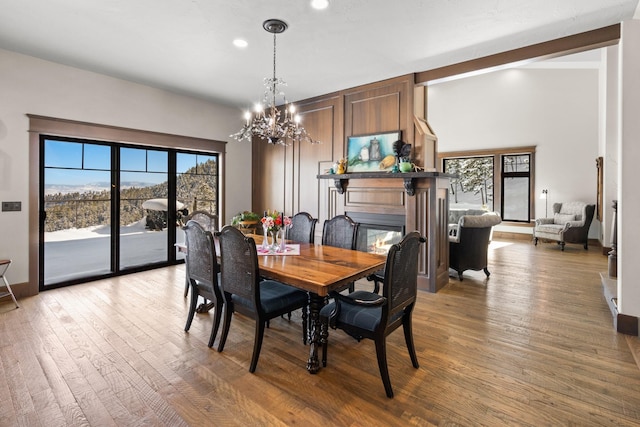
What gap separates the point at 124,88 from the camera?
4539mm

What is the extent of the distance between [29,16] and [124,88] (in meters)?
1.64

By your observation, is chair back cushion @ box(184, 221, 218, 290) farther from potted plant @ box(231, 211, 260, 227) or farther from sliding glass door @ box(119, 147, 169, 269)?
potted plant @ box(231, 211, 260, 227)

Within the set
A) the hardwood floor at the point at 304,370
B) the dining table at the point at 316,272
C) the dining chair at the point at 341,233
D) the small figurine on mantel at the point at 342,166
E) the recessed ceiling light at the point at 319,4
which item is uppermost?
the recessed ceiling light at the point at 319,4

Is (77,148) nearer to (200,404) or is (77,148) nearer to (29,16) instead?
(29,16)

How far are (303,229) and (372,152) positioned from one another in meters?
1.69

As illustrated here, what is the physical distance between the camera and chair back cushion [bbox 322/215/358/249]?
322 centimetres

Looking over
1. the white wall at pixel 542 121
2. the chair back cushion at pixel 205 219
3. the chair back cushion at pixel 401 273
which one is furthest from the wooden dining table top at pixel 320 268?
the white wall at pixel 542 121

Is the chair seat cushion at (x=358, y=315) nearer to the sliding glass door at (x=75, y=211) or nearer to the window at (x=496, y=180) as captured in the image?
the sliding glass door at (x=75, y=211)

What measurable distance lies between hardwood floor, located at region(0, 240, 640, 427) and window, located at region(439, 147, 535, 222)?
5.78 metres

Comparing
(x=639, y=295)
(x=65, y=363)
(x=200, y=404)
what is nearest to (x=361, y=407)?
(x=200, y=404)

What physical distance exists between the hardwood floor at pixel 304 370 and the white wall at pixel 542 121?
217 inches

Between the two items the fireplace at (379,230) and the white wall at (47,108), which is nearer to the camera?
the white wall at (47,108)

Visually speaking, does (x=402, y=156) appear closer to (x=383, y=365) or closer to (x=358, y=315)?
(x=358, y=315)

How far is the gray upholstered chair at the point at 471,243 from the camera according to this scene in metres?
4.55
